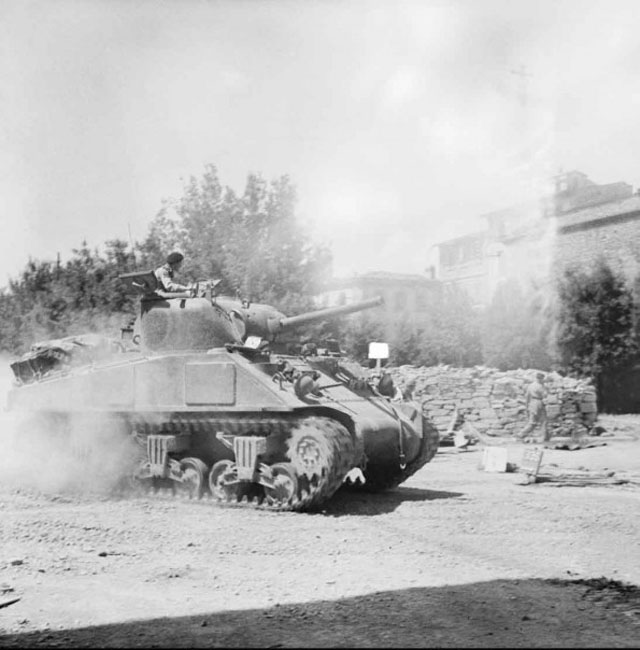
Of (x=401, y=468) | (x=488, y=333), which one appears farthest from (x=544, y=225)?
(x=401, y=468)

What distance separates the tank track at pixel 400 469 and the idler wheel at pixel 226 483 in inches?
Result: 71.0

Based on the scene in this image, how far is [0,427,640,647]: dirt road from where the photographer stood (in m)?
5.20

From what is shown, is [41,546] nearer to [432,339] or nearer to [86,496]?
[86,496]

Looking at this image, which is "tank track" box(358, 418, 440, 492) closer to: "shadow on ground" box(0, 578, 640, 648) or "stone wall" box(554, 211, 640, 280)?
"shadow on ground" box(0, 578, 640, 648)

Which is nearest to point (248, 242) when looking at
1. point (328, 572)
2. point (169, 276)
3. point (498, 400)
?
point (498, 400)

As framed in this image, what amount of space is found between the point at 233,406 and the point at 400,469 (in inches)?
94.7

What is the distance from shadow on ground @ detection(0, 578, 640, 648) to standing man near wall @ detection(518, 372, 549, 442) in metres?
14.0

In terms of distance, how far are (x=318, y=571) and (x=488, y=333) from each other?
81.7 ft

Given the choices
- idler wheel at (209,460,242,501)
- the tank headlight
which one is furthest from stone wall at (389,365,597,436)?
idler wheel at (209,460,242,501)

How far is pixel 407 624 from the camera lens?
5.34m

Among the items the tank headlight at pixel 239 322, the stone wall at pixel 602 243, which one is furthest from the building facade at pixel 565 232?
the tank headlight at pixel 239 322

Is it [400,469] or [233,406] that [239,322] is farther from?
[400,469]

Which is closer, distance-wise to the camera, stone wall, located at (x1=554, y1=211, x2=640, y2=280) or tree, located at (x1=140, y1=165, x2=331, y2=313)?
Result: tree, located at (x1=140, y1=165, x2=331, y2=313)

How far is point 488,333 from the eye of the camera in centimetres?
3091
